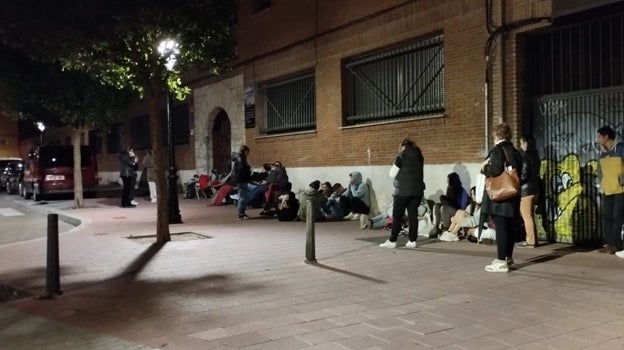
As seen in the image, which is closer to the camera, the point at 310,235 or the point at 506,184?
the point at 506,184

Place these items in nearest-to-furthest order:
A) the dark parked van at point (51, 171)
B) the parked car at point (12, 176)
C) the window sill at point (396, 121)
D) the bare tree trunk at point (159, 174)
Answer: the bare tree trunk at point (159, 174)
the window sill at point (396, 121)
the dark parked van at point (51, 171)
the parked car at point (12, 176)

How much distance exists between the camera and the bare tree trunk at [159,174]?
1017cm

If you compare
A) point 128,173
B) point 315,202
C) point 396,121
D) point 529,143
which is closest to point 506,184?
point 529,143

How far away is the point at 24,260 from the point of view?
30.4 feet

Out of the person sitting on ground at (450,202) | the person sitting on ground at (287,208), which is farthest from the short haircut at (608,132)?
the person sitting on ground at (287,208)

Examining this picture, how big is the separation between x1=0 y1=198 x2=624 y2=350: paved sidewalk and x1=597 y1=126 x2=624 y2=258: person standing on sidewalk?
0.39 metres

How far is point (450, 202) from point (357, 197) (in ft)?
9.14

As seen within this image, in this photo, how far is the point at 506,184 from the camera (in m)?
7.18

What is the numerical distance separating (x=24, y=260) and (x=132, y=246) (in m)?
1.66

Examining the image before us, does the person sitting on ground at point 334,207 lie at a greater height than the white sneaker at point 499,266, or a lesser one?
greater

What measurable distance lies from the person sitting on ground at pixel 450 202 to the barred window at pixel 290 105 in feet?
20.1

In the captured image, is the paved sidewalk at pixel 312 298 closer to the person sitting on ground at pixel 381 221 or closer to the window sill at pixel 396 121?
the person sitting on ground at pixel 381 221

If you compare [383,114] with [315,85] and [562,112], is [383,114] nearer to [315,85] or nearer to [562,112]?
[315,85]

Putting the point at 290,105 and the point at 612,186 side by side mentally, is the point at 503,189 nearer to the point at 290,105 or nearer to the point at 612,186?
the point at 612,186
